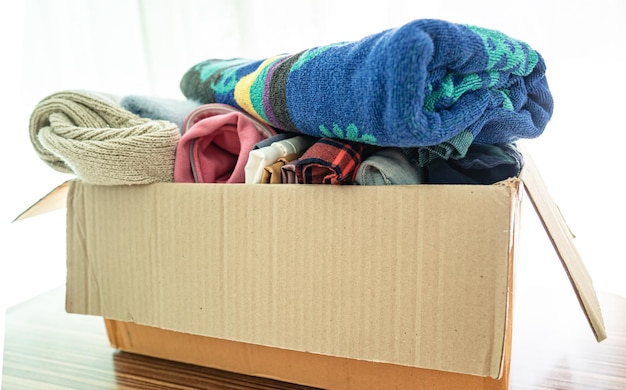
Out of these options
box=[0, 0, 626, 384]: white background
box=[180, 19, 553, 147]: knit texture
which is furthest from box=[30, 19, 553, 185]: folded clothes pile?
box=[0, 0, 626, 384]: white background

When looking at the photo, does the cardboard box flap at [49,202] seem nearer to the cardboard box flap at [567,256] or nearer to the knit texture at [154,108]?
the knit texture at [154,108]

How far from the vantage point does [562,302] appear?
0.68 m

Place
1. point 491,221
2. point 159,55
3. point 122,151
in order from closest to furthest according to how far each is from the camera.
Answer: point 491,221 → point 122,151 → point 159,55

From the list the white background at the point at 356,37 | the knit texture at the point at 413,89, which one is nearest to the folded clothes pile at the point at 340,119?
the knit texture at the point at 413,89

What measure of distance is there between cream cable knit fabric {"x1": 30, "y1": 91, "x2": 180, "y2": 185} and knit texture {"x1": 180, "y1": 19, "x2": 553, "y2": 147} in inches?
4.8

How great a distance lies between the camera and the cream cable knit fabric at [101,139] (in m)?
0.49

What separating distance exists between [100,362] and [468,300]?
440 mm

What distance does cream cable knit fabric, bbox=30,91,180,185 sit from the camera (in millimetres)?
491

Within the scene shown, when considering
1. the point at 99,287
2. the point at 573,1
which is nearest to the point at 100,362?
the point at 99,287

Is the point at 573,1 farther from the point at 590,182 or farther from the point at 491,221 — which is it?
the point at 491,221

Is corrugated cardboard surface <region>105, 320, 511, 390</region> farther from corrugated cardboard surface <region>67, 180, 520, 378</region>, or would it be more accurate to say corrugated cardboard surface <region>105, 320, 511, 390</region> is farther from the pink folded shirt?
the pink folded shirt

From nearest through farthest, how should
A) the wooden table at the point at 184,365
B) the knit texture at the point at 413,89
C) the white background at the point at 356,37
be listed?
the knit texture at the point at 413,89
the wooden table at the point at 184,365
the white background at the point at 356,37

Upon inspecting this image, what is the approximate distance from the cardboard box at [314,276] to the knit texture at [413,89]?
6cm

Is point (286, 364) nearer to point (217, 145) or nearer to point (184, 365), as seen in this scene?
point (184, 365)
